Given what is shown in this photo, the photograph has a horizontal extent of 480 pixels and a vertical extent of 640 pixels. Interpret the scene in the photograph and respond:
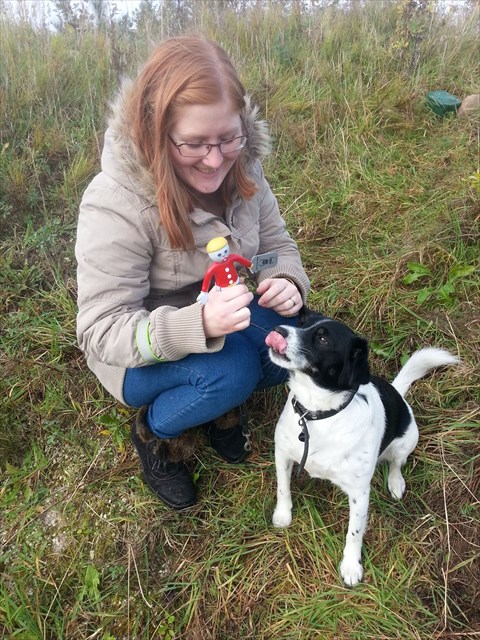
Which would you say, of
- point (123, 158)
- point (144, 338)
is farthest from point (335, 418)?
point (123, 158)

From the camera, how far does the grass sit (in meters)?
1.82

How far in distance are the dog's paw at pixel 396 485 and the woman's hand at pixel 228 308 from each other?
110 cm

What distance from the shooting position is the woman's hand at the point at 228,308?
1.50 m

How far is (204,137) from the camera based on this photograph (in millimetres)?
1565

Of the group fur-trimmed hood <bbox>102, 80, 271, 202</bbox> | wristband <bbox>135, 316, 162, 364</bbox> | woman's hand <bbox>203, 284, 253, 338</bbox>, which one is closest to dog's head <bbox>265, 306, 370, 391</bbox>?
woman's hand <bbox>203, 284, 253, 338</bbox>

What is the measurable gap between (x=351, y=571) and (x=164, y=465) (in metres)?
0.84

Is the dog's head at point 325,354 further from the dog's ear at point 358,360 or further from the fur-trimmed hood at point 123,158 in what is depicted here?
the fur-trimmed hood at point 123,158

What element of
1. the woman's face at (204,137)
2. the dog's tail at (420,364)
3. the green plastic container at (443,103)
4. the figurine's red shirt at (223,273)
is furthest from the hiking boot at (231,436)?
the green plastic container at (443,103)

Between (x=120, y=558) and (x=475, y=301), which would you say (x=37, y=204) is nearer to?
(x=120, y=558)

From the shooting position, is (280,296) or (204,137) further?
(280,296)

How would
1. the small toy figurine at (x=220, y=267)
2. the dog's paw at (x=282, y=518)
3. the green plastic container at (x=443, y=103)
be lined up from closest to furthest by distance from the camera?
the small toy figurine at (x=220, y=267), the dog's paw at (x=282, y=518), the green plastic container at (x=443, y=103)

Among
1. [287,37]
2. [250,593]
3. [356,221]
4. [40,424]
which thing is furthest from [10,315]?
[287,37]

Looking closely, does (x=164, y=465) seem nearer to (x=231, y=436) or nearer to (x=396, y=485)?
(x=231, y=436)

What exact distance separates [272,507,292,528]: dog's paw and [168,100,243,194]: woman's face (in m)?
1.30
